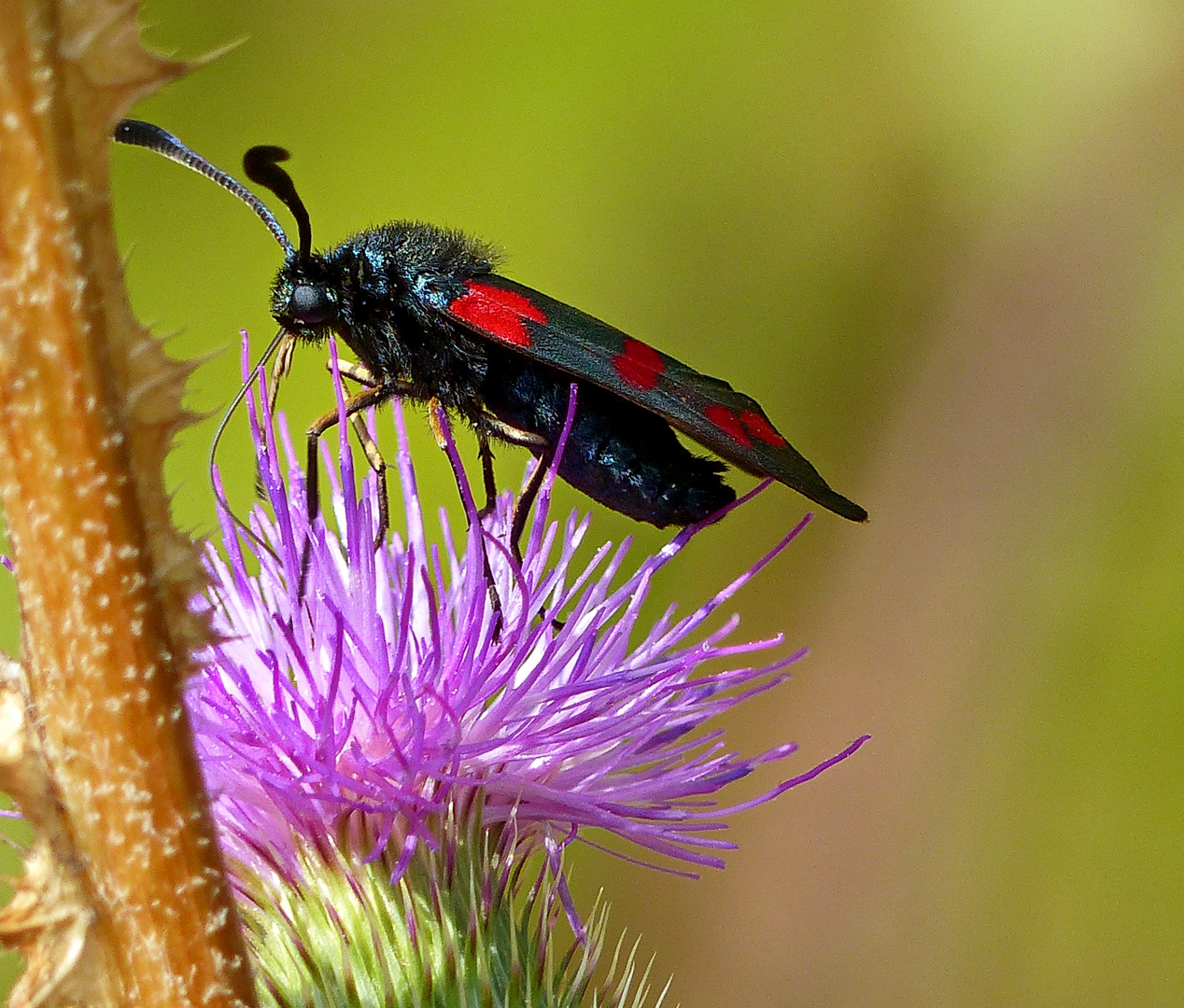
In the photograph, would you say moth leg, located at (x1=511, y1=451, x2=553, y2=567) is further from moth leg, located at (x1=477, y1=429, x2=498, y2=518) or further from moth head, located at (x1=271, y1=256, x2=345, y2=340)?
moth head, located at (x1=271, y1=256, x2=345, y2=340)

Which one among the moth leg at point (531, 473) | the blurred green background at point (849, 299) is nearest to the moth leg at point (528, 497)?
the moth leg at point (531, 473)

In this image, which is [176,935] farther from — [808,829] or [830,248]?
[830,248]

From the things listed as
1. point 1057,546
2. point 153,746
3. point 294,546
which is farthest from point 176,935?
point 1057,546

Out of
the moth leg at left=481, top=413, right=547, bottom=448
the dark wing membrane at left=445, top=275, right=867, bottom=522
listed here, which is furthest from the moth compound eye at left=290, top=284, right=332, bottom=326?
the moth leg at left=481, top=413, right=547, bottom=448

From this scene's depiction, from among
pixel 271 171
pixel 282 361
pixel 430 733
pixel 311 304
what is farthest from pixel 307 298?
pixel 430 733

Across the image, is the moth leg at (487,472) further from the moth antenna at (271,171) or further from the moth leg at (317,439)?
the moth antenna at (271,171)
